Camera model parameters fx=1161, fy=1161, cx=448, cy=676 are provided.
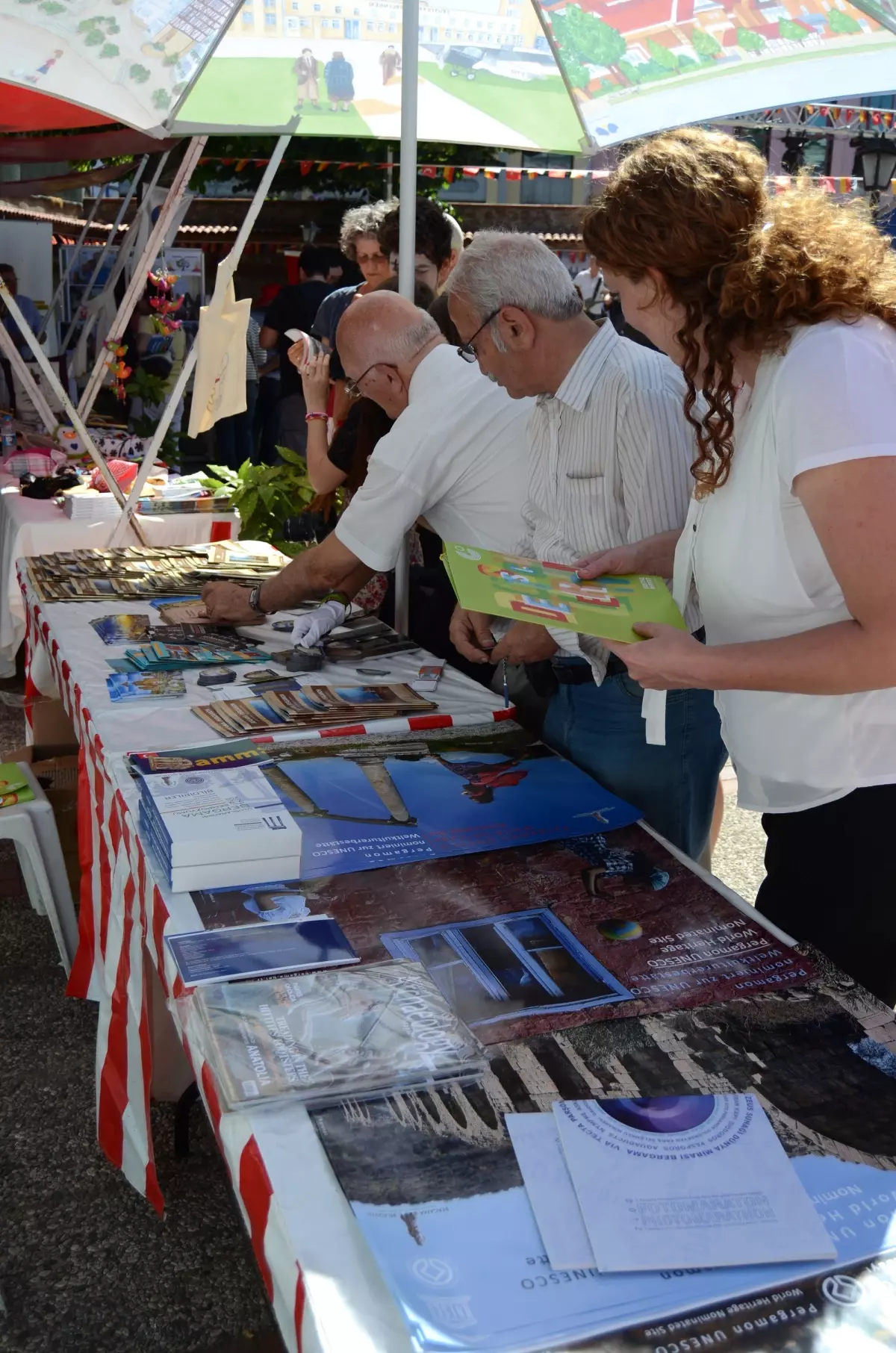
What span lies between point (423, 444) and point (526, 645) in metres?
0.49

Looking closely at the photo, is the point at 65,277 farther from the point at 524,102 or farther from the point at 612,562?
the point at 612,562

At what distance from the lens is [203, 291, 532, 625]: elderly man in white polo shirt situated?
2295mm

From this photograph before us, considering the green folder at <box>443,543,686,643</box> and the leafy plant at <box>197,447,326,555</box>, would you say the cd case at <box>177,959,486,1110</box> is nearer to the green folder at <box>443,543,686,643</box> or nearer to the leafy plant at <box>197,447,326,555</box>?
the green folder at <box>443,543,686,643</box>

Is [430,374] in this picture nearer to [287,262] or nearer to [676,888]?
[676,888]

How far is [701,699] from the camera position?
77.1 inches

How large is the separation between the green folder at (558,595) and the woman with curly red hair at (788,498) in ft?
0.17

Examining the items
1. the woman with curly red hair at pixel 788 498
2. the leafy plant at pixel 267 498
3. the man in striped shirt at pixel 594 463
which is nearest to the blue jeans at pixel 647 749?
the man in striped shirt at pixel 594 463

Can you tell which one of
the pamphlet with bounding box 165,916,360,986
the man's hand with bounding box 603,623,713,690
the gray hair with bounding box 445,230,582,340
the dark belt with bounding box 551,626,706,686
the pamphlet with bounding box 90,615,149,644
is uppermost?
the gray hair with bounding box 445,230,582,340

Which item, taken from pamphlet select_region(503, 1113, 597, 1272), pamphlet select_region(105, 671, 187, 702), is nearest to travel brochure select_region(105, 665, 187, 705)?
pamphlet select_region(105, 671, 187, 702)

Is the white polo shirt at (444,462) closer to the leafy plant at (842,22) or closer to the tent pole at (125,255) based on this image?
the leafy plant at (842,22)

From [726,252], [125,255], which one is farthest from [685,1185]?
[125,255]

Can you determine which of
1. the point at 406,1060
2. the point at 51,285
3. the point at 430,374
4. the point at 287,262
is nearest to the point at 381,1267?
the point at 406,1060

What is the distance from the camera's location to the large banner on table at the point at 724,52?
2492 mm

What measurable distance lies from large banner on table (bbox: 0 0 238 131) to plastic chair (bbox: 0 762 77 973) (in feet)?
5.53
